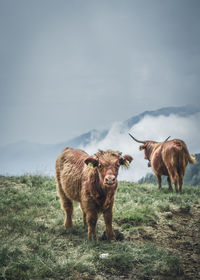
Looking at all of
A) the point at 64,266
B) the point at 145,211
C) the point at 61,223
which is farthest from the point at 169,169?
the point at 64,266

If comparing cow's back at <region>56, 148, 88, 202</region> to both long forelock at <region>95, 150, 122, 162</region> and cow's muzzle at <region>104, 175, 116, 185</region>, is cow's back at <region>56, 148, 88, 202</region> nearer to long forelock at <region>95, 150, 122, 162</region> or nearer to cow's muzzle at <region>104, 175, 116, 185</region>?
long forelock at <region>95, 150, 122, 162</region>

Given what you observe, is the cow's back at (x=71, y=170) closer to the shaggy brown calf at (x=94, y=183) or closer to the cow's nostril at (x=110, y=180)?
the shaggy brown calf at (x=94, y=183)

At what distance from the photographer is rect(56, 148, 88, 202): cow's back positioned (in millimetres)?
4887

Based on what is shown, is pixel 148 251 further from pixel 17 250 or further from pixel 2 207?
pixel 2 207

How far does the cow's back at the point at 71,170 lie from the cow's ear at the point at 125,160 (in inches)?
38.9

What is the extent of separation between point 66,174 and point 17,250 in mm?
1849

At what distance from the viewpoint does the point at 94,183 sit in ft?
14.3

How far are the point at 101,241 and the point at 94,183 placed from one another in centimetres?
104

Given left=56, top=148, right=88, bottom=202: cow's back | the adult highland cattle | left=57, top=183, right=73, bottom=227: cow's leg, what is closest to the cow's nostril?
left=56, top=148, right=88, bottom=202: cow's back

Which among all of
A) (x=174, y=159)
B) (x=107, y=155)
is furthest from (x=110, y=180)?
(x=174, y=159)

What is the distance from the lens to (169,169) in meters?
8.21

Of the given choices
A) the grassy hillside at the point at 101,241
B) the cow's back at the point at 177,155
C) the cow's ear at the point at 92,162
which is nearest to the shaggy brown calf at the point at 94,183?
the cow's ear at the point at 92,162

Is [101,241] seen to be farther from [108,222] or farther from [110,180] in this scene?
[110,180]

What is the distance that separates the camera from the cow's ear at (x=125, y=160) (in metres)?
4.24
